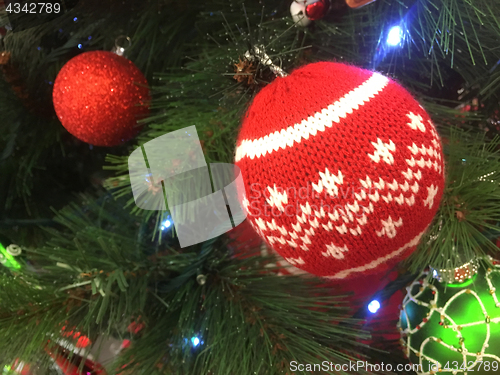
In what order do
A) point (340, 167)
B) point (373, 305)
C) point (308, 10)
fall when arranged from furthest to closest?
point (373, 305), point (308, 10), point (340, 167)

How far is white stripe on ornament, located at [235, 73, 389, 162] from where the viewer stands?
263mm

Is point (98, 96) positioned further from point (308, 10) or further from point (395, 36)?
point (395, 36)

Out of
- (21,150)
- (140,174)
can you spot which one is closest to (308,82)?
(140,174)

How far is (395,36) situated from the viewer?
412 mm

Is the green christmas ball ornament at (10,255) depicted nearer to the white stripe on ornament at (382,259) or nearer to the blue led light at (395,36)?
the white stripe on ornament at (382,259)

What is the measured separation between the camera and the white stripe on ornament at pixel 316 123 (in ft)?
0.86

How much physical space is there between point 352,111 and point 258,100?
9 centimetres

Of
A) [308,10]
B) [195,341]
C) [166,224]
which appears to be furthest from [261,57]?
[195,341]

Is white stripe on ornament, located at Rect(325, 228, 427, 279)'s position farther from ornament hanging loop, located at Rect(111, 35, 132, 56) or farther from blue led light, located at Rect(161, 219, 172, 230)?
ornament hanging loop, located at Rect(111, 35, 132, 56)

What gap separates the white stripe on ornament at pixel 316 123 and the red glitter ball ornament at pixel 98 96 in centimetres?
20

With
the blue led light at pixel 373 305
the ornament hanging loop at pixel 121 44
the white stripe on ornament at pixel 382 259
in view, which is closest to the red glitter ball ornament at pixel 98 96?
the ornament hanging loop at pixel 121 44

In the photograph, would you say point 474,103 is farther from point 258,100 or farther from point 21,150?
point 21,150

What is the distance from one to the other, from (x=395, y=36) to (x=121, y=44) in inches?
14.4

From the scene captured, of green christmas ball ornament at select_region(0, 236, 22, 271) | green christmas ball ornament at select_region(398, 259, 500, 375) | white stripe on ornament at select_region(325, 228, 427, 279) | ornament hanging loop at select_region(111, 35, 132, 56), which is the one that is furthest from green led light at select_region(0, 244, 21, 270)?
green christmas ball ornament at select_region(398, 259, 500, 375)
